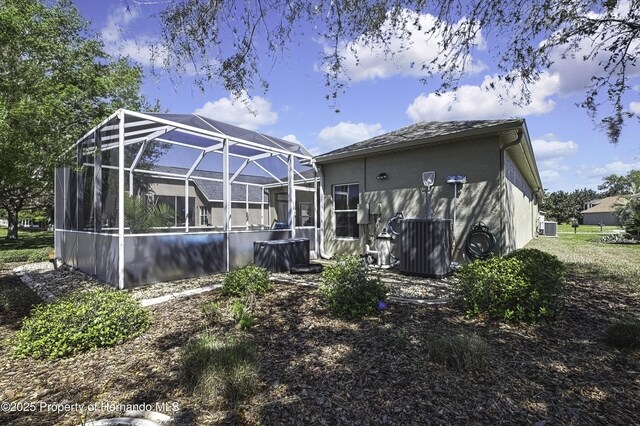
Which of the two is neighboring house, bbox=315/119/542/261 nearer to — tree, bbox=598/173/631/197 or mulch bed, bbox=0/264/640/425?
mulch bed, bbox=0/264/640/425

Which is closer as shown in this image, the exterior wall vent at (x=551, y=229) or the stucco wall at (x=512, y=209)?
the stucco wall at (x=512, y=209)

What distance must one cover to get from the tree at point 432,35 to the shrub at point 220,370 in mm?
3474

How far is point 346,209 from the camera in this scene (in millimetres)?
10359

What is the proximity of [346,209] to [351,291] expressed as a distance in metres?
6.23

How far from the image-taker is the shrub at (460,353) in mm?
2746

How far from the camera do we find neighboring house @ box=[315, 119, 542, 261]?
7211 mm

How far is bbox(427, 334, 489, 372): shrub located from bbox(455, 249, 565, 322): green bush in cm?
112

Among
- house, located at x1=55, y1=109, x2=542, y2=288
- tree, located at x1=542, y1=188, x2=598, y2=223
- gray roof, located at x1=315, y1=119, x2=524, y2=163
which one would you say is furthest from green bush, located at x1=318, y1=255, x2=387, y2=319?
tree, located at x1=542, y1=188, x2=598, y2=223

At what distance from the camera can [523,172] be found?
41.8 feet

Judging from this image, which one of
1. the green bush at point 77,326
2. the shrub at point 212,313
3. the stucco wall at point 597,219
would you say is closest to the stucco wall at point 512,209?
the shrub at point 212,313

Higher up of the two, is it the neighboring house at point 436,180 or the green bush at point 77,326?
the neighboring house at point 436,180

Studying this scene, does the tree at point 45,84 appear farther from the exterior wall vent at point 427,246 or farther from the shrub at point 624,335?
the shrub at point 624,335

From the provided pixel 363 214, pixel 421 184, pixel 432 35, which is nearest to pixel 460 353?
pixel 432 35

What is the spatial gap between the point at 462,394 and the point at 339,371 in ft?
3.23
